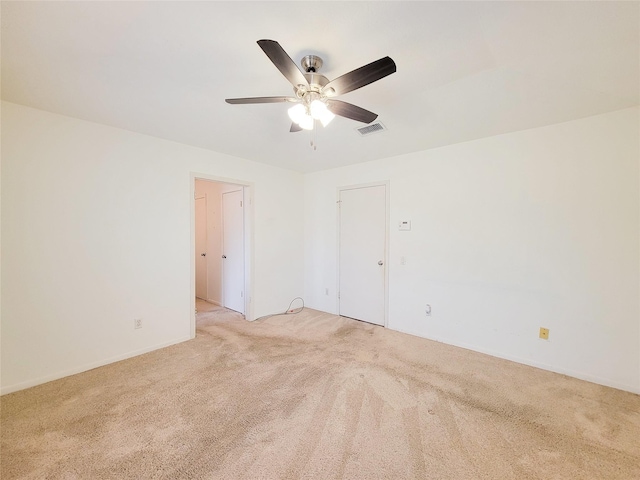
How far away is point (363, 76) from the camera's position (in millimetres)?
1415

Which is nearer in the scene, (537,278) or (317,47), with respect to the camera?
(317,47)

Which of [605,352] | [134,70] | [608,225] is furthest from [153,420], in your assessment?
[608,225]

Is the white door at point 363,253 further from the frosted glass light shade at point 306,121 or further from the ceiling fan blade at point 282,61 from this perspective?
the ceiling fan blade at point 282,61

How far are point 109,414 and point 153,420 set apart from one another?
371 millimetres

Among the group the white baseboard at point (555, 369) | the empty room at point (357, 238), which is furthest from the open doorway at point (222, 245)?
the white baseboard at point (555, 369)

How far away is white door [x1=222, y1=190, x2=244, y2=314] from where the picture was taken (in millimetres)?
4188

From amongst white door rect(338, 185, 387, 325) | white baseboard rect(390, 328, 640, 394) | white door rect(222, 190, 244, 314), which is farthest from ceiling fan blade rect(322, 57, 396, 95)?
white baseboard rect(390, 328, 640, 394)

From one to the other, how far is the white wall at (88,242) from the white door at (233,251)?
794 mm

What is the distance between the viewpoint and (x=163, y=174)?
3.06 m

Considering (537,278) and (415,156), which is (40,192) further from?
(537,278)

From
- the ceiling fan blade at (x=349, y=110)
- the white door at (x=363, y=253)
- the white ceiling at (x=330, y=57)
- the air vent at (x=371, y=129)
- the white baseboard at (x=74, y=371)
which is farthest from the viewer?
the white door at (x=363, y=253)

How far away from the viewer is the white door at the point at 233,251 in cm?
419

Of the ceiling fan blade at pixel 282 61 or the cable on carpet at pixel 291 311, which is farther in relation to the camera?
the cable on carpet at pixel 291 311

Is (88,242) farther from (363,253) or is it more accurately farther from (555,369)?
(555,369)
